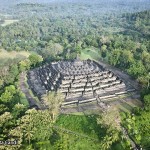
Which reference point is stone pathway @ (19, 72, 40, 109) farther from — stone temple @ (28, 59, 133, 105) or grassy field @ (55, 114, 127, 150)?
grassy field @ (55, 114, 127, 150)

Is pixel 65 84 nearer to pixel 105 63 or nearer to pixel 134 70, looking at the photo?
pixel 134 70

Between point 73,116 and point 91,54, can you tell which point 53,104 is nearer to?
point 73,116

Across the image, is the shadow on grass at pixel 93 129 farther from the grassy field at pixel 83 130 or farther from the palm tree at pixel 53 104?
the palm tree at pixel 53 104

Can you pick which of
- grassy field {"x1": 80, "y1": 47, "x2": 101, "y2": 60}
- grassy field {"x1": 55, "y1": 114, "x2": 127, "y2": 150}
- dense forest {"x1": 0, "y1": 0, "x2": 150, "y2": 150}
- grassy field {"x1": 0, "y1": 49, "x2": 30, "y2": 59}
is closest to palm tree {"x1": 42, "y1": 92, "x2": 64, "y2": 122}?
dense forest {"x1": 0, "y1": 0, "x2": 150, "y2": 150}

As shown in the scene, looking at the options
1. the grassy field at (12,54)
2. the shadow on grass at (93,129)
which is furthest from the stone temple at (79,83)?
the grassy field at (12,54)

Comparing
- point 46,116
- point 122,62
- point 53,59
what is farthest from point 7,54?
point 46,116

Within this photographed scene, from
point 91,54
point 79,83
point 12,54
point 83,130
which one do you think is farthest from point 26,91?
point 12,54

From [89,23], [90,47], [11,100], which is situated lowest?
[89,23]
